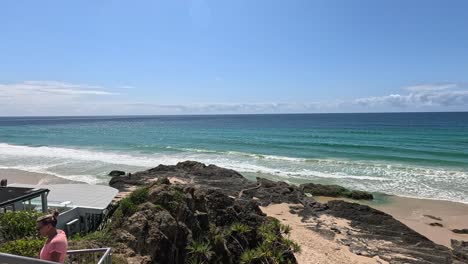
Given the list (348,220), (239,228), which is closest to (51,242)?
(239,228)

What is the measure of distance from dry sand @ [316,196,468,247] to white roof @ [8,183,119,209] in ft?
44.0

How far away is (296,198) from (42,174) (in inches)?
776

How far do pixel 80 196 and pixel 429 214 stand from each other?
1684 cm

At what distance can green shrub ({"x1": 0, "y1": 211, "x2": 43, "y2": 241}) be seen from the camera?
742 cm

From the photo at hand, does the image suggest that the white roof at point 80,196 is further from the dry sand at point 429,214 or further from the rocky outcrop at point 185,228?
the dry sand at point 429,214

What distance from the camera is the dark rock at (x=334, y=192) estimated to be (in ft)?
70.2

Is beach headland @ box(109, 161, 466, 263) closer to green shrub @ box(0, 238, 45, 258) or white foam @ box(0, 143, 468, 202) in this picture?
white foam @ box(0, 143, 468, 202)

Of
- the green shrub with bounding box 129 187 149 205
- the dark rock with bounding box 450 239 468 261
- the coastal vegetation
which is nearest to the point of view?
the coastal vegetation

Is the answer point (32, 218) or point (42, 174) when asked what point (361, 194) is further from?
point (42, 174)

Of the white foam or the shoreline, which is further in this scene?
the white foam

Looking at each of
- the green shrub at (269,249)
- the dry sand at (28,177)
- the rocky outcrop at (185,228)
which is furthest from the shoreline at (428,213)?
the rocky outcrop at (185,228)

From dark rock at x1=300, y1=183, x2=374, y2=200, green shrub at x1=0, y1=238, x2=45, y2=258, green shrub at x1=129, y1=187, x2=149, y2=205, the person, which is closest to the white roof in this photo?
green shrub at x1=129, y1=187, x2=149, y2=205

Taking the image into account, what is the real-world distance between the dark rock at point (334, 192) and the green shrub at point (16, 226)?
17.6 m

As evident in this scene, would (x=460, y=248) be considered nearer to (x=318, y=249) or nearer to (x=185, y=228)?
(x=318, y=249)
